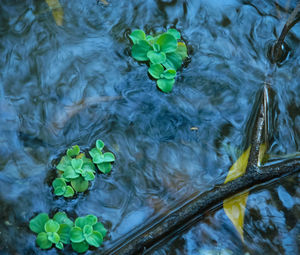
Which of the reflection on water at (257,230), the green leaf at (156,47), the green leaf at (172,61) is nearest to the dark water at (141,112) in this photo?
the reflection on water at (257,230)

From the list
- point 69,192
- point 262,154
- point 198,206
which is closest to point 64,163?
point 69,192

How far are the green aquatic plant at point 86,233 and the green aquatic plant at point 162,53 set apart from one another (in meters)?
1.12

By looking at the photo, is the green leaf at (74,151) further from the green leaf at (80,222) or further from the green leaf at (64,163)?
the green leaf at (80,222)

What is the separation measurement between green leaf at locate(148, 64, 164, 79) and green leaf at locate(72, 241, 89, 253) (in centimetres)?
131

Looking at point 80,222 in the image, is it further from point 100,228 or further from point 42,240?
point 42,240

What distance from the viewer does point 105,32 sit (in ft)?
9.94

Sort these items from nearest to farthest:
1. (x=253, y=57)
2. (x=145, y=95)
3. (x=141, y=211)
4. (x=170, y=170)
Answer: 1. (x=141, y=211)
2. (x=170, y=170)
3. (x=145, y=95)
4. (x=253, y=57)

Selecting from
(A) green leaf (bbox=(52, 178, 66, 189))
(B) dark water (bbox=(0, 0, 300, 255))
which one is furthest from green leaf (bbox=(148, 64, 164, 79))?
(A) green leaf (bbox=(52, 178, 66, 189))

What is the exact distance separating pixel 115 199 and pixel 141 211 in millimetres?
191

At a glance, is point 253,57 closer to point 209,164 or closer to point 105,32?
point 209,164

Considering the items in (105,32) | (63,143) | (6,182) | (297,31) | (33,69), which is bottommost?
(6,182)

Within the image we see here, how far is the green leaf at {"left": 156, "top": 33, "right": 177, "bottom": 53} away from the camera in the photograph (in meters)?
2.77

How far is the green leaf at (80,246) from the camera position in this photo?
2182mm

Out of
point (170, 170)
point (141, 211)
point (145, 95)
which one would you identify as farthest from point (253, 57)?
point (141, 211)
